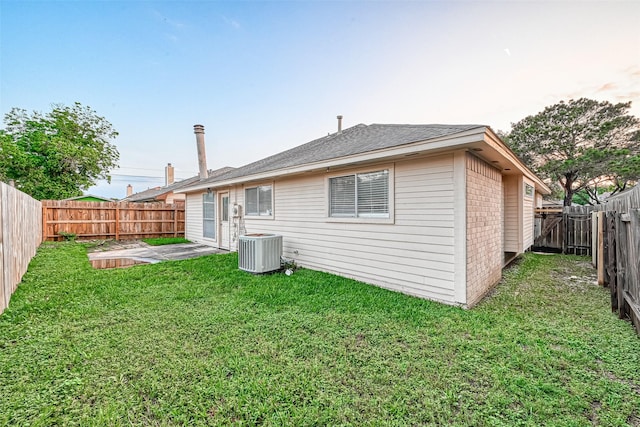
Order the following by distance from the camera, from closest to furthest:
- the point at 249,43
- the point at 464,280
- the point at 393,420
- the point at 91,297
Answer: the point at 393,420
the point at 464,280
the point at 91,297
the point at 249,43

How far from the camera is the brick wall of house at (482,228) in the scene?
4273mm

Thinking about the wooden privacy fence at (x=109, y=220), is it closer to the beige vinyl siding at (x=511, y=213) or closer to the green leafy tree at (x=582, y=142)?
the beige vinyl siding at (x=511, y=213)

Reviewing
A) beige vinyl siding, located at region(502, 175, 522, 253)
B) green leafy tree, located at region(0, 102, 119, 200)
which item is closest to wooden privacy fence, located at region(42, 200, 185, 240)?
green leafy tree, located at region(0, 102, 119, 200)

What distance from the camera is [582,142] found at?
53.4ft

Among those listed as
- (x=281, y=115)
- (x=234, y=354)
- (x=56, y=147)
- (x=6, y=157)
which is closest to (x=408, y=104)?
(x=281, y=115)

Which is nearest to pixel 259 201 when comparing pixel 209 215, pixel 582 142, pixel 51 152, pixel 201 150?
pixel 209 215

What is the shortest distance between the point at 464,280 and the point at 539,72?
753 cm

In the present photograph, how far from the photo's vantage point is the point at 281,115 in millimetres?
11656

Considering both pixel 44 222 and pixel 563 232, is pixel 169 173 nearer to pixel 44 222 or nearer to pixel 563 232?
pixel 44 222

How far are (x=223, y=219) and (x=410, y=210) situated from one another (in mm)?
7511

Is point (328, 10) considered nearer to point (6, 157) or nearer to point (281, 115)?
point (281, 115)

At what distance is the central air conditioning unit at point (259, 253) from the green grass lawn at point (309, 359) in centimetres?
127

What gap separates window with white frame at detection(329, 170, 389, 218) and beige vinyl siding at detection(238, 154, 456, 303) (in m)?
0.16

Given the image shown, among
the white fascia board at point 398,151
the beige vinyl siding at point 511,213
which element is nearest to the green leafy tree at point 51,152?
the white fascia board at point 398,151
